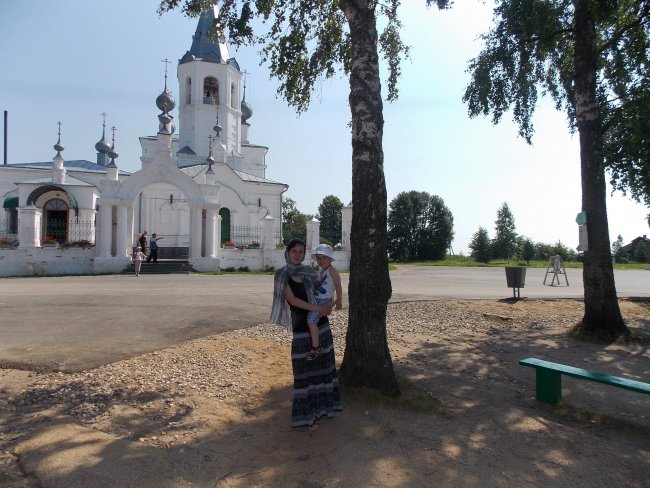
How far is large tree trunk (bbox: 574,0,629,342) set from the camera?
8453 millimetres

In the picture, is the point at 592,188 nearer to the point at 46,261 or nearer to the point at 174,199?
the point at 46,261

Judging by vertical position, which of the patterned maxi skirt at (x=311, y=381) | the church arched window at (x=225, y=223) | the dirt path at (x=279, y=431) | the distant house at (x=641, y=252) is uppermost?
the church arched window at (x=225, y=223)

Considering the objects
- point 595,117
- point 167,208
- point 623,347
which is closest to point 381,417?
point 623,347

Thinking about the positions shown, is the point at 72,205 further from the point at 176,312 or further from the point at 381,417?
the point at 381,417

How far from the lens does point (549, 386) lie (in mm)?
5012

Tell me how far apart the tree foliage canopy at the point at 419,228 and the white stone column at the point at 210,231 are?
37.1 meters

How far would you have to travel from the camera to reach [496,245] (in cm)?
5750

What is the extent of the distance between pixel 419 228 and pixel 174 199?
3491 cm

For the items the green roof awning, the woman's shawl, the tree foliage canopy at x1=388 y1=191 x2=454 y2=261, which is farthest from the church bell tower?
the woman's shawl

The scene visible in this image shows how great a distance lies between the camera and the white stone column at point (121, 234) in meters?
21.8

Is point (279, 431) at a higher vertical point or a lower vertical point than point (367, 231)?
lower

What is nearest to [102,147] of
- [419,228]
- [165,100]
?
Result: [165,100]

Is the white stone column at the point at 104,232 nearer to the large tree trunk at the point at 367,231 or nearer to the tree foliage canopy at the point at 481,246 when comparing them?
the large tree trunk at the point at 367,231

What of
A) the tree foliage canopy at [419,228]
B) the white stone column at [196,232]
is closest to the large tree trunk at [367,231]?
the white stone column at [196,232]
